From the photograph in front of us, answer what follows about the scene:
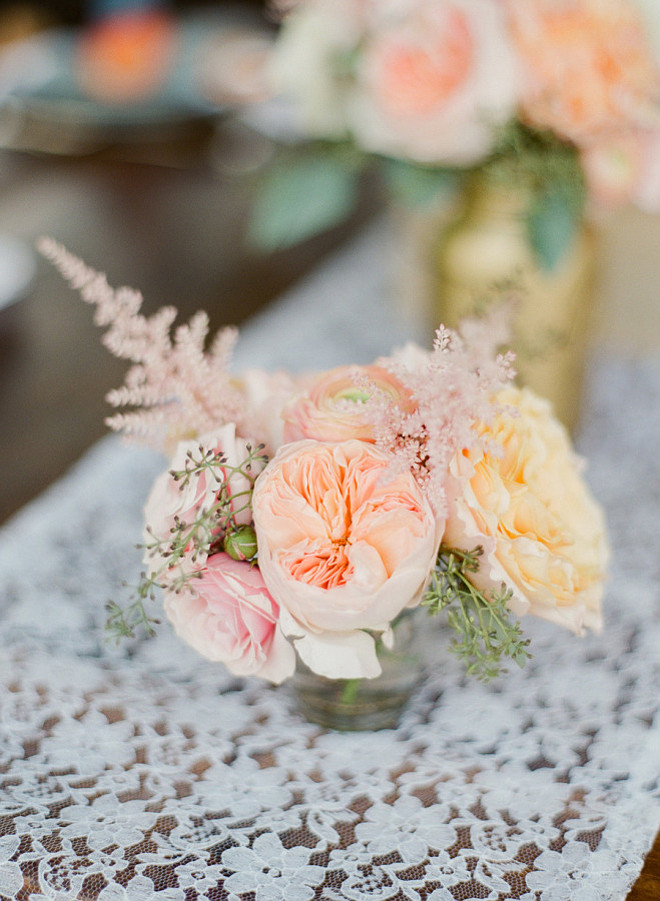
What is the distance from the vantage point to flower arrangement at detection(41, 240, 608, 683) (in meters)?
0.46

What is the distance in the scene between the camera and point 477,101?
732 millimetres

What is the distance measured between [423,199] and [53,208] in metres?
0.88

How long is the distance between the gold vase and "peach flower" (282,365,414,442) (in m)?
0.33

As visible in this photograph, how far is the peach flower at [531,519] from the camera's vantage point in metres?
0.47

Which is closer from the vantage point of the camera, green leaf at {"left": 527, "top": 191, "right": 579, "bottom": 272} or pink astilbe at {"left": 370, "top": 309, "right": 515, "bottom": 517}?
pink astilbe at {"left": 370, "top": 309, "right": 515, "bottom": 517}

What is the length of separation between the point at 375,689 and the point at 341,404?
203 millimetres

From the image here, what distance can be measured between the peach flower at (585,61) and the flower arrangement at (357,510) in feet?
0.93

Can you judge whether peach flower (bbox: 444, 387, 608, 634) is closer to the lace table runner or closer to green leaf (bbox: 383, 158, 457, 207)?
the lace table runner

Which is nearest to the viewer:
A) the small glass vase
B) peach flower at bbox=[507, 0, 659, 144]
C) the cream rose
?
the small glass vase

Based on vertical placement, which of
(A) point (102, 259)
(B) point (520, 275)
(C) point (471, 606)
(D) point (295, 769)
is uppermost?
(A) point (102, 259)

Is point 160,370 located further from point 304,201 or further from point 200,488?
point 304,201

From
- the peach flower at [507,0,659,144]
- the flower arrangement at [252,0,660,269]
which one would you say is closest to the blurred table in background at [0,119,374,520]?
the flower arrangement at [252,0,660,269]

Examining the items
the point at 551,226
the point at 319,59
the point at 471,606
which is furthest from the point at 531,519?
the point at 319,59

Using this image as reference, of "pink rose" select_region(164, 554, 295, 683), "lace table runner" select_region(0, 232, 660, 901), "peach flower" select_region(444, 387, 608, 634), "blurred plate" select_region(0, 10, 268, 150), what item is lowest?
"lace table runner" select_region(0, 232, 660, 901)
